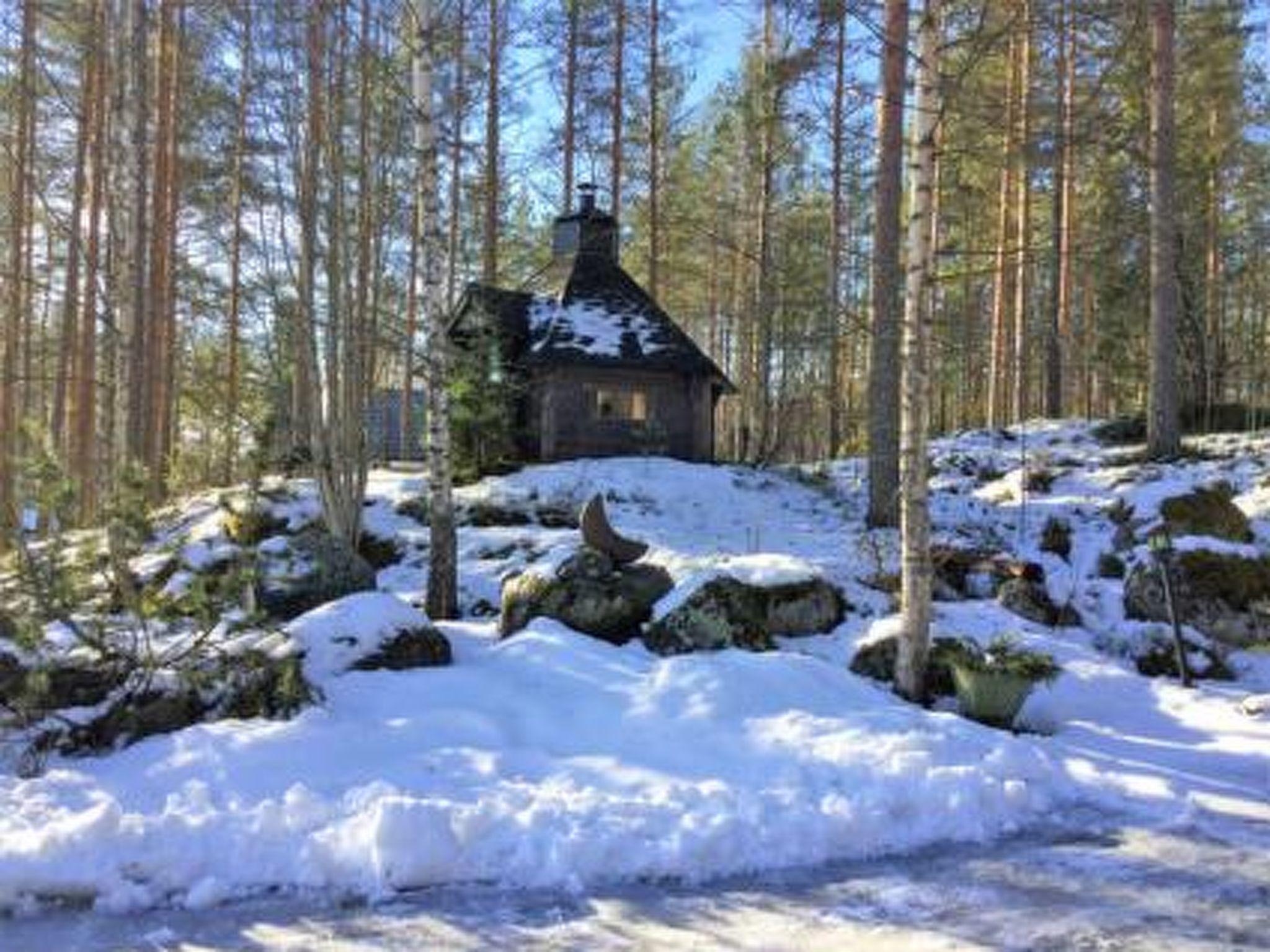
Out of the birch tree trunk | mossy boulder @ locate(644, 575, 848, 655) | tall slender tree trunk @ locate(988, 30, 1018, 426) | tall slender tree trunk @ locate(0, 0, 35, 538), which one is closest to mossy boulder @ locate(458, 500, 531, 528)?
the birch tree trunk

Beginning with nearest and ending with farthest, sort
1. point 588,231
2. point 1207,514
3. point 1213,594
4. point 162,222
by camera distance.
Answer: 1. point 1213,594
2. point 1207,514
3. point 162,222
4. point 588,231

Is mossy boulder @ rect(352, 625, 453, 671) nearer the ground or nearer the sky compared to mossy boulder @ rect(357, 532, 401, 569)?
nearer the ground

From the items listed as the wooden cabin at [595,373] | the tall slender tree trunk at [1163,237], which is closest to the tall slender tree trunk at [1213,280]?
the tall slender tree trunk at [1163,237]

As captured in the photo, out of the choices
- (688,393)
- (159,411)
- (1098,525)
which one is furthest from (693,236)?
(1098,525)

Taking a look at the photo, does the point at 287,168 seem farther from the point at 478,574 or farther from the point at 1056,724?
the point at 1056,724

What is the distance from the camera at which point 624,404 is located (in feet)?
70.2

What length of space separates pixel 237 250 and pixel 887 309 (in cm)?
1077

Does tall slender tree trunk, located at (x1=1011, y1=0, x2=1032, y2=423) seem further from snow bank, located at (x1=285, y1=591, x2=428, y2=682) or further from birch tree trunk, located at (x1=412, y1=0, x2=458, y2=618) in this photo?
snow bank, located at (x1=285, y1=591, x2=428, y2=682)

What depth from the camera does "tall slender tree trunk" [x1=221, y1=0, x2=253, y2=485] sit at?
13312 millimetres

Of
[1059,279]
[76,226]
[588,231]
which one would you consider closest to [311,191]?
[76,226]

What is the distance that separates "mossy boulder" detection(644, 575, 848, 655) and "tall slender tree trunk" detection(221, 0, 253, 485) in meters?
6.24

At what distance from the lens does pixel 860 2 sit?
333 inches

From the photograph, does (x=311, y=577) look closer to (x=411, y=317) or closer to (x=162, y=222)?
(x=162, y=222)

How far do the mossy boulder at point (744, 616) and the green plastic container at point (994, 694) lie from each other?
1.89 meters
